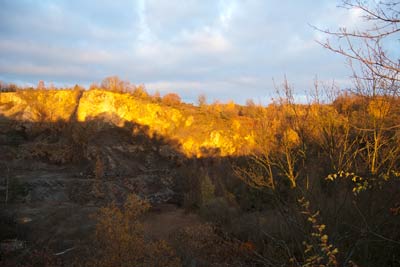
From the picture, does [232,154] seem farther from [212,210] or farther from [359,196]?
[359,196]

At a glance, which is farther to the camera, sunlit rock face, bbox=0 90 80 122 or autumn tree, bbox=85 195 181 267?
sunlit rock face, bbox=0 90 80 122

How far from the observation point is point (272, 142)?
21.8ft

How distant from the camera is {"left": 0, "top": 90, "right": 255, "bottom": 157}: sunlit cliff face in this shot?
71.3ft

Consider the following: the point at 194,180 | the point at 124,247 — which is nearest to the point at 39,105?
the point at 194,180

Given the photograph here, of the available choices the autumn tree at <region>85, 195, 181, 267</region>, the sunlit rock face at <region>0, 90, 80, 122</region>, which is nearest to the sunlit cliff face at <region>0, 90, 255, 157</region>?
the sunlit rock face at <region>0, 90, 80, 122</region>

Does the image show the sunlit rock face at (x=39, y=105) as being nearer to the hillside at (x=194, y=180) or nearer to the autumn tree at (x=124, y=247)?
the hillside at (x=194, y=180)

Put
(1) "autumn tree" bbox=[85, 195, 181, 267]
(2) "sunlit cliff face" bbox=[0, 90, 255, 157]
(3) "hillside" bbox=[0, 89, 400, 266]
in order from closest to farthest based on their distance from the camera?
1. (3) "hillside" bbox=[0, 89, 400, 266]
2. (1) "autumn tree" bbox=[85, 195, 181, 267]
3. (2) "sunlit cliff face" bbox=[0, 90, 255, 157]

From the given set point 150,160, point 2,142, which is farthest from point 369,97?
point 2,142

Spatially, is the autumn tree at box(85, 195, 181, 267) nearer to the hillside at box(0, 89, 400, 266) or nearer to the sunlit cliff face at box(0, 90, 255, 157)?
the hillside at box(0, 89, 400, 266)

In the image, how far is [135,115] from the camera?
2241cm

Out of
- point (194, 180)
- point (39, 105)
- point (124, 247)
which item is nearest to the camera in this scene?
point (124, 247)

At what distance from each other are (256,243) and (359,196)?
4.70m

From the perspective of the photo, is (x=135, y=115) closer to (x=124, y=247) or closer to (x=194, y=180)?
(x=194, y=180)

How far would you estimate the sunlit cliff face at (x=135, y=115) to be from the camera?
21.7 metres
